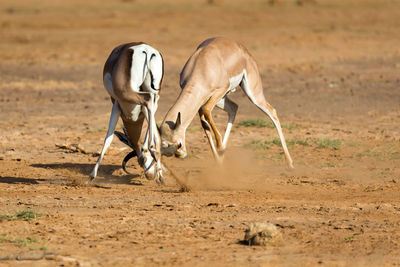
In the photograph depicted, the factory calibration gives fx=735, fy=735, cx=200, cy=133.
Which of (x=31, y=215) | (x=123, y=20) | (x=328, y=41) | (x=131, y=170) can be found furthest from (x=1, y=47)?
(x=31, y=215)

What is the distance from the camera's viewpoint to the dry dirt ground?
6.31 meters

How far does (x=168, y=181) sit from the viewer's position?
9.50m

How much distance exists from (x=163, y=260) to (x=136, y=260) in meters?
0.22

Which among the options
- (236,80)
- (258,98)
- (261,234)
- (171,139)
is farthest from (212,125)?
(261,234)

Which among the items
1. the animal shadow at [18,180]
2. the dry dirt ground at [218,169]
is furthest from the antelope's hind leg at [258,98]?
the animal shadow at [18,180]

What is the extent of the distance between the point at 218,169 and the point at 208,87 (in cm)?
117

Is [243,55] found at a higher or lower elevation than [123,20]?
higher

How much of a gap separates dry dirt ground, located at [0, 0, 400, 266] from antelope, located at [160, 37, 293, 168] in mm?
586

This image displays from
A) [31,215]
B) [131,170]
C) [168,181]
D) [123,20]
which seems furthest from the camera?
[123,20]

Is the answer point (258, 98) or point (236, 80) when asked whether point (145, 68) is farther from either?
point (258, 98)

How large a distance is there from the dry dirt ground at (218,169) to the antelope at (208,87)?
586mm

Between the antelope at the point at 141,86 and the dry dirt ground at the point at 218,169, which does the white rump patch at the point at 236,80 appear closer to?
the dry dirt ground at the point at 218,169

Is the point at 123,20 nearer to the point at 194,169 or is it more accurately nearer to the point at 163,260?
the point at 194,169

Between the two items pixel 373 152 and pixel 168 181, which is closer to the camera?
pixel 168 181
